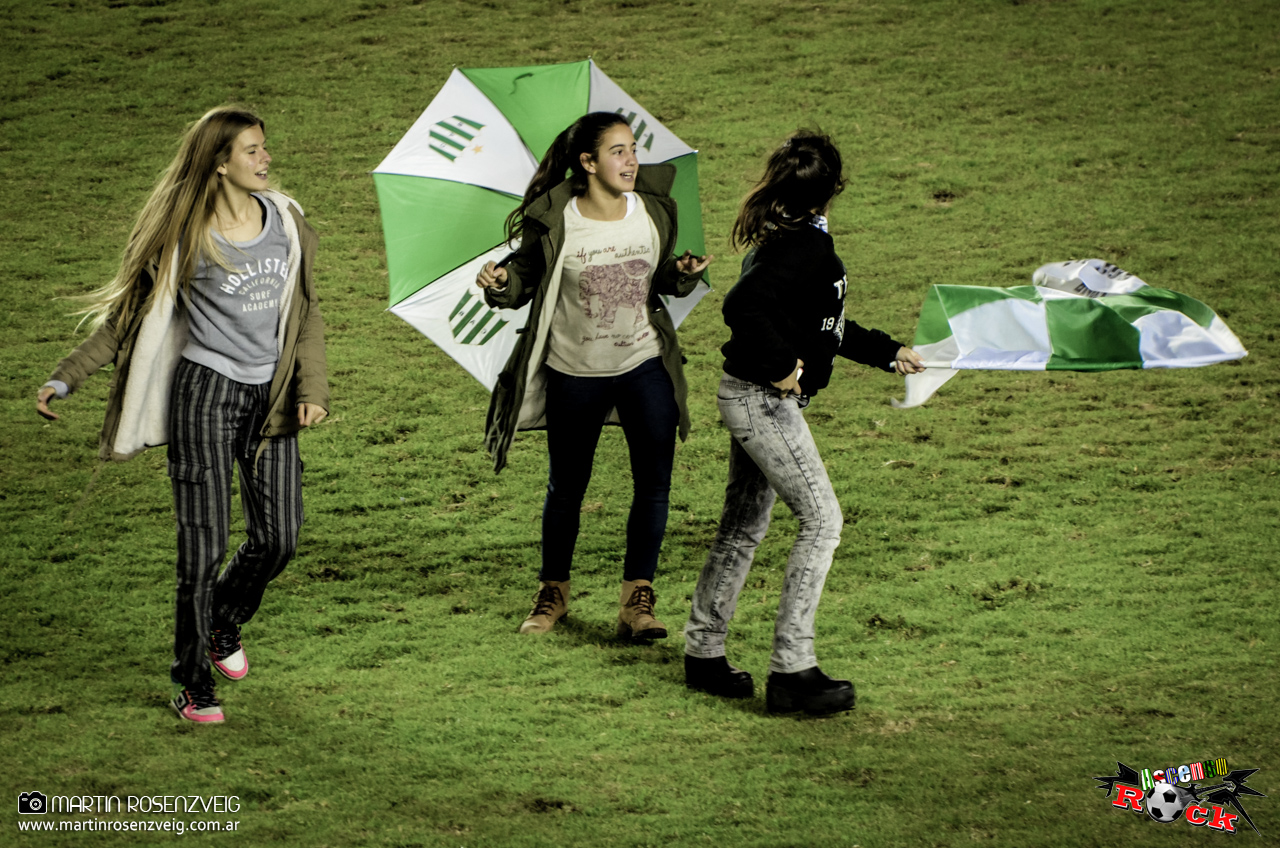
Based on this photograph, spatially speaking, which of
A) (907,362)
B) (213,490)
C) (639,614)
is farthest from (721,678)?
(213,490)

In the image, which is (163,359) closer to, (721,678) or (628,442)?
(628,442)

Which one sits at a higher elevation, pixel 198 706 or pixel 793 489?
pixel 793 489

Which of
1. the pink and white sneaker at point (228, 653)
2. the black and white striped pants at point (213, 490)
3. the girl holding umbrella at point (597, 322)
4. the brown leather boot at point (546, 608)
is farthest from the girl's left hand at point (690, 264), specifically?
the pink and white sneaker at point (228, 653)

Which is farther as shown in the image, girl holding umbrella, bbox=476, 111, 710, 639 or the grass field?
girl holding umbrella, bbox=476, 111, 710, 639

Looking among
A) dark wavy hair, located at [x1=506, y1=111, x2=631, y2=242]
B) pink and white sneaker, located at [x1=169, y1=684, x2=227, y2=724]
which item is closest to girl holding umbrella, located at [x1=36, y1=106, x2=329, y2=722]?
pink and white sneaker, located at [x1=169, y1=684, x2=227, y2=724]

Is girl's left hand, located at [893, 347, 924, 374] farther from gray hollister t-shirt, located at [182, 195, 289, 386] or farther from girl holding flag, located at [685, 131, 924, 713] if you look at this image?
gray hollister t-shirt, located at [182, 195, 289, 386]

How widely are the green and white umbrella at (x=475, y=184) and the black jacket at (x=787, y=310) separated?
794 millimetres

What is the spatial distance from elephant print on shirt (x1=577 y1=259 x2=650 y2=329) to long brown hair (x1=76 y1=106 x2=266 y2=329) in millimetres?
1084

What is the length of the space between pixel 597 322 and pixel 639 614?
947 millimetres

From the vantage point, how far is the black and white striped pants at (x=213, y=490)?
10.3 feet

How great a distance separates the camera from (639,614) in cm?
390

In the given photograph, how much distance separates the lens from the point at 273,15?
10.9 m

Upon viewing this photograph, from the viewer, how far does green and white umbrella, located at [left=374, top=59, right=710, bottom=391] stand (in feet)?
12.8

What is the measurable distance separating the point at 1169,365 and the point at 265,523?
273 centimetres
